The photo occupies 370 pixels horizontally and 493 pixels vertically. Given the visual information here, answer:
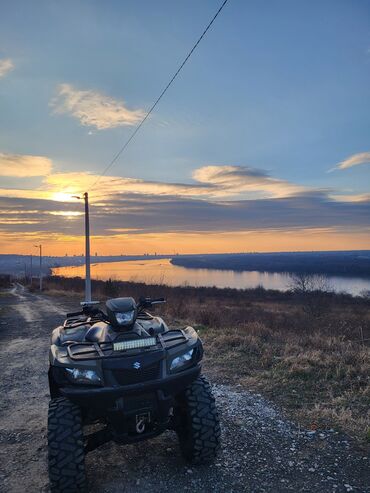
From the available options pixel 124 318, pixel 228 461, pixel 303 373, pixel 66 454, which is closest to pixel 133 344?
pixel 124 318

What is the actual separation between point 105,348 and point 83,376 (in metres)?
0.29

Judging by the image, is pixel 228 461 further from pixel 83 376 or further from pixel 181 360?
pixel 83 376

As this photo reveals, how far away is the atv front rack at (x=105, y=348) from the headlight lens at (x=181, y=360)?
0.11m

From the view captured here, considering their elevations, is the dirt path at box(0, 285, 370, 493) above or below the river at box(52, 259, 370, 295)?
above

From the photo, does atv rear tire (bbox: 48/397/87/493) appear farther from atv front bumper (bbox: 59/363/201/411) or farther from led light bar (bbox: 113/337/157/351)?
led light bar (bbox: 113/337/157/351)

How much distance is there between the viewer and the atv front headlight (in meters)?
3.21

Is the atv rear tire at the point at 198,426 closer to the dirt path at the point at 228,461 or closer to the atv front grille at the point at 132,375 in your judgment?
the dirt path at the point at 228,461

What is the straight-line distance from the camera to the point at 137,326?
3.85 metres

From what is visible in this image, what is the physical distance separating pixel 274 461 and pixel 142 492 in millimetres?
1297

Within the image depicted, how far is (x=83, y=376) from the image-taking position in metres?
3.23

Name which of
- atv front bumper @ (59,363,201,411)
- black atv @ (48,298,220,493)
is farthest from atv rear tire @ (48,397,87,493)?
atv front bumper @ (59,363,201,411)

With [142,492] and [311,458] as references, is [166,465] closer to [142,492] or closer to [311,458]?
[142,492]

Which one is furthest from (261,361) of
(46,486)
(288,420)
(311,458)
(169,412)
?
(46,486)

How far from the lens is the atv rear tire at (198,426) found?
11.9 feet
